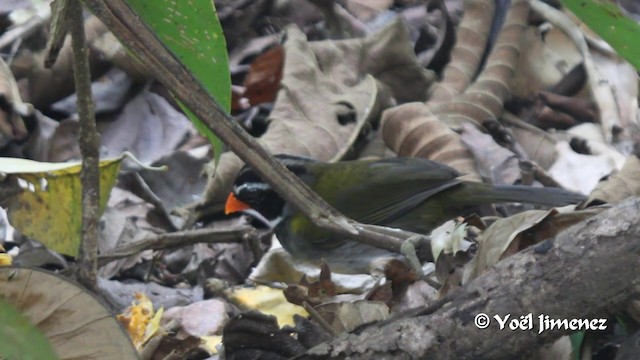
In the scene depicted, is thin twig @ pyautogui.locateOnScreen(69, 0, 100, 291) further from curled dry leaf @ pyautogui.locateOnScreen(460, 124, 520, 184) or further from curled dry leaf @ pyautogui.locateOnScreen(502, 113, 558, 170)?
curled dry leaf @ pyautogui.locateOnScreen(502, 113, 558, 170)

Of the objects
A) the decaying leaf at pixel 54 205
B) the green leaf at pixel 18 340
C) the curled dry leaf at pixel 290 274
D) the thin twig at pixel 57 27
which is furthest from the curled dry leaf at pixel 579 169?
the green leaf at pixel 18 340

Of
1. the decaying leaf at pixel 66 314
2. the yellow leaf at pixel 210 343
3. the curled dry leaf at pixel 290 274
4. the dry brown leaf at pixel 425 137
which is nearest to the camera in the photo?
the decaying leaf at pixel 66 314

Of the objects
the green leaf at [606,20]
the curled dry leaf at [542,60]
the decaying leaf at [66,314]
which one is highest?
the green leaf at [606,20]

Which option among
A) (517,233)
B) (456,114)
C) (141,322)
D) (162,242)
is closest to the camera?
(517,233)

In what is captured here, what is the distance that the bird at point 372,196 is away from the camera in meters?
4.17

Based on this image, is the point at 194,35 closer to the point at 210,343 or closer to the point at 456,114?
the point at 210,343

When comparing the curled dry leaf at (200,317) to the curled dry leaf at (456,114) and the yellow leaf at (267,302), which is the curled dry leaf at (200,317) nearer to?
the yellow leaf at (267,302)

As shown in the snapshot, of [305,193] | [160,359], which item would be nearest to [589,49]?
[160,359]

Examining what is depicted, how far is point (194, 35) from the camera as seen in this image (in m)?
2.09

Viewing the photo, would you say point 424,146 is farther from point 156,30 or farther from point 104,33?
point 156,30

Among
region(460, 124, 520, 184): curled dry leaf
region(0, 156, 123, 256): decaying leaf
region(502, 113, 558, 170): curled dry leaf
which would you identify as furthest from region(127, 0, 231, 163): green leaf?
region(502, 113, 558, 170): curled dry leaf

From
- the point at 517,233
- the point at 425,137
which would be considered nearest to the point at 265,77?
the point at 425,137

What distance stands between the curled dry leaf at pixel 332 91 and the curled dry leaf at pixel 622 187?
1.32 metres

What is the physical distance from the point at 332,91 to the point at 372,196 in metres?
0.78
